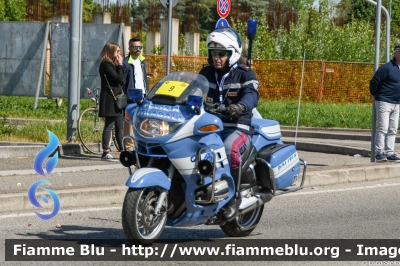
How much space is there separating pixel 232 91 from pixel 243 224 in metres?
1.30

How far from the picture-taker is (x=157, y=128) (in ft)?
24.3

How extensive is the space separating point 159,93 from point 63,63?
1474 centimetres

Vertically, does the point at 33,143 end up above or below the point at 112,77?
below

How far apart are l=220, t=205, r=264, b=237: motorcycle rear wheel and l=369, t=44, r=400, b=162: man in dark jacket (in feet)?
21.3

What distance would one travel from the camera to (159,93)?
7621 millimetres

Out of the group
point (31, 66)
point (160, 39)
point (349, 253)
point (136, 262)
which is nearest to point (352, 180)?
point (349, 253)

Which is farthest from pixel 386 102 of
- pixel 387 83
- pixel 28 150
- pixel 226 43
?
pixel 226 43

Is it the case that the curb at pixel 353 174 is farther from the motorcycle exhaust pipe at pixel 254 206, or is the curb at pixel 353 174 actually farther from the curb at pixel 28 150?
the curb at pixel 28 150

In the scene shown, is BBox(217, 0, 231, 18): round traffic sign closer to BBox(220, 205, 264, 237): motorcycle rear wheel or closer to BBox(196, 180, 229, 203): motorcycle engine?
BBox(220, 205, 264, 237): motorcycle rear wheel

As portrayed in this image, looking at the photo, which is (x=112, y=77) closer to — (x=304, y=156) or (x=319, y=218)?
(x=304, y=156)

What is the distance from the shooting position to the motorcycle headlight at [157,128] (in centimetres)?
739

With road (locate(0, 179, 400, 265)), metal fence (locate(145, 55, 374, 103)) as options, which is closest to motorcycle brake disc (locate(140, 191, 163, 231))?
road (locate(0, 179, 400, 265))

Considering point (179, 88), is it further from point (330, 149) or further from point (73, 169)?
point (330, 149)

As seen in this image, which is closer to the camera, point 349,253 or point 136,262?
point 136,262
